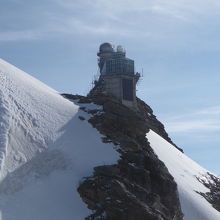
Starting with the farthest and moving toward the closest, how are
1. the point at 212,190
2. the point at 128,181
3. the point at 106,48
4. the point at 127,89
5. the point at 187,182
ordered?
the point at 106,48 < the point at 127,89 < the point at 212,190 < the point at 187,182 < the point at 128,181

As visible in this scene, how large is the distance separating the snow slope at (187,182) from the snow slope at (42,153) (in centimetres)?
779

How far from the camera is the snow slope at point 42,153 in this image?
35656mm

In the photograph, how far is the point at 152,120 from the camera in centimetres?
7738

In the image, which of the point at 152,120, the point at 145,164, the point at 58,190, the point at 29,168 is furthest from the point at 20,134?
the point at 152,120

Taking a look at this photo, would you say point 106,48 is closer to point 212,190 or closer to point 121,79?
point 121,79

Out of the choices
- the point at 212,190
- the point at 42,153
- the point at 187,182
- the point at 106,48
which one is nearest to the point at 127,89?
the point at 106,48

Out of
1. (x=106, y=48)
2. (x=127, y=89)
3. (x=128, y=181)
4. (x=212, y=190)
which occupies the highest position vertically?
(x=106, y=48)

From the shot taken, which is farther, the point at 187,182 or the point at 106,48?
the point at 106,48

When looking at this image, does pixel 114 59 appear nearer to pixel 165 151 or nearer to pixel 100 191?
pixel 165 151

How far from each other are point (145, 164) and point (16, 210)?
459 inches

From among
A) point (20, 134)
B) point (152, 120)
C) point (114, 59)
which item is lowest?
point (20, 134)

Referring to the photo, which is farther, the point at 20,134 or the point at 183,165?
the point at 183,165

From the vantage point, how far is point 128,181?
3894cm

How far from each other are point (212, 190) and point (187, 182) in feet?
10.9
